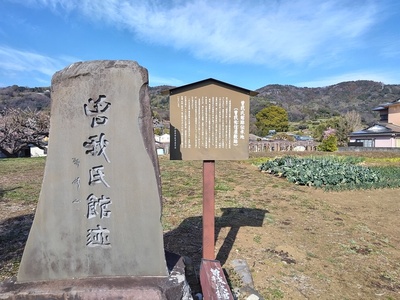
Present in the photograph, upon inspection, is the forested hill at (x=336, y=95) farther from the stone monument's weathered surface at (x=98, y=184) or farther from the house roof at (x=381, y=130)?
the stone monument's weathered surface at (x=98, y=184)

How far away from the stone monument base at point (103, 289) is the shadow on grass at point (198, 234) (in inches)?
36.9

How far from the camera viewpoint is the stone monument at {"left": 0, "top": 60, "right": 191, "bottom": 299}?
2496 mm

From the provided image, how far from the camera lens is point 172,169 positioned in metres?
10.9

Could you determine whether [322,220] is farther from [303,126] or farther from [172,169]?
[303,126]

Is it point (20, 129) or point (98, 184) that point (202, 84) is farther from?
point (20, 129)

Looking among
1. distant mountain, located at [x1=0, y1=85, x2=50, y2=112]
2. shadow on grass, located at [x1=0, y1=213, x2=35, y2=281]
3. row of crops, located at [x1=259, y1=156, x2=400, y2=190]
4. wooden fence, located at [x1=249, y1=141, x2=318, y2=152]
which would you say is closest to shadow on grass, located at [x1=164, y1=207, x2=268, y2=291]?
shadow on grass, located at [x1=0, y1=213, x2=35, y2=281]

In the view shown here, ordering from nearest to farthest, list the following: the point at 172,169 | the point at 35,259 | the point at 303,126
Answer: the point at 35,259 → the point at 172,169 → the point at 303,126

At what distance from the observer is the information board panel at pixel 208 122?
10.0 feet

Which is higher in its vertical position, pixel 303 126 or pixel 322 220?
pixel 303 126

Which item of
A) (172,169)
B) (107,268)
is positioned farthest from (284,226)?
(172,169)

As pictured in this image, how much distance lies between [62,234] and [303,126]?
61229 millimetres

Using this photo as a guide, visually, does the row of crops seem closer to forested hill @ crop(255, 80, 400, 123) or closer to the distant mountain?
the distant mountain

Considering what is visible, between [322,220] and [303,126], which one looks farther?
[303,126]

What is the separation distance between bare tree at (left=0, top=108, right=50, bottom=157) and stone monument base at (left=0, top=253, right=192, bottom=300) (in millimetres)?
16315
